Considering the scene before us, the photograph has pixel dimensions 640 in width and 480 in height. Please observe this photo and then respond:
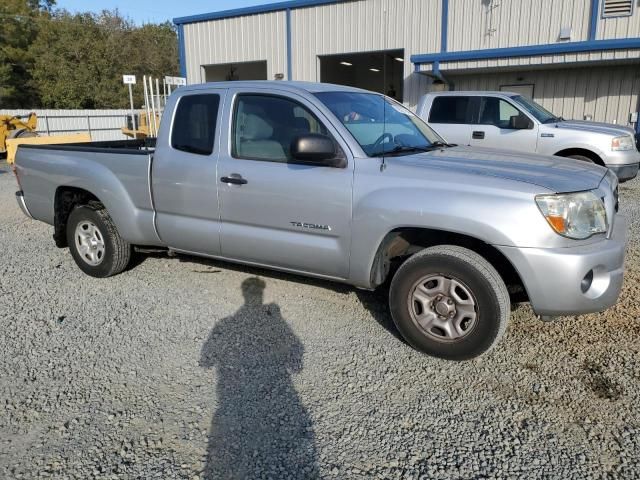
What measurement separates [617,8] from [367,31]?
7.74m

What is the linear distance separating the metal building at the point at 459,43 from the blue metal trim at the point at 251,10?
4cm

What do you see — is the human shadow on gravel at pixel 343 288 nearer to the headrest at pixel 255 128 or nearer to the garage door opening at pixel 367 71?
the headrest at pixel 255 128

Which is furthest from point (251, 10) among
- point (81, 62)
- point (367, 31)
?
point (81, 62)

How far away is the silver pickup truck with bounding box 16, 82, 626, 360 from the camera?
3281mm

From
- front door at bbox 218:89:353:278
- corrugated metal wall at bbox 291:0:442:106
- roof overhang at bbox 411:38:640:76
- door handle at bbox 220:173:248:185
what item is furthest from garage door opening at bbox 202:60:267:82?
door handle at bbox 220:173:248:185

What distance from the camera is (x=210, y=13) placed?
69.5 ft

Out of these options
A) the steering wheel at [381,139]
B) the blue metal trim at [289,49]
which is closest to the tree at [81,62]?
the blue metal trim at [289,49]

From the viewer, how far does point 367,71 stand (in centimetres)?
2717

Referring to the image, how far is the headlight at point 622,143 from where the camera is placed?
910cm

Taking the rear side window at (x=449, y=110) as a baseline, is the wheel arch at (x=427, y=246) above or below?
below

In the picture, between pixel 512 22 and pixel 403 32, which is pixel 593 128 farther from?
pixel 403 32

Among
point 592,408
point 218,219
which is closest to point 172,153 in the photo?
point 218,219

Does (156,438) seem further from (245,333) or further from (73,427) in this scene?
(245,333)

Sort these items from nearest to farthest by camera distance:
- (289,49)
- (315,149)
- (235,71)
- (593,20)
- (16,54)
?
(315,149), (593,20), (289,49), (235,71), (16,54)
